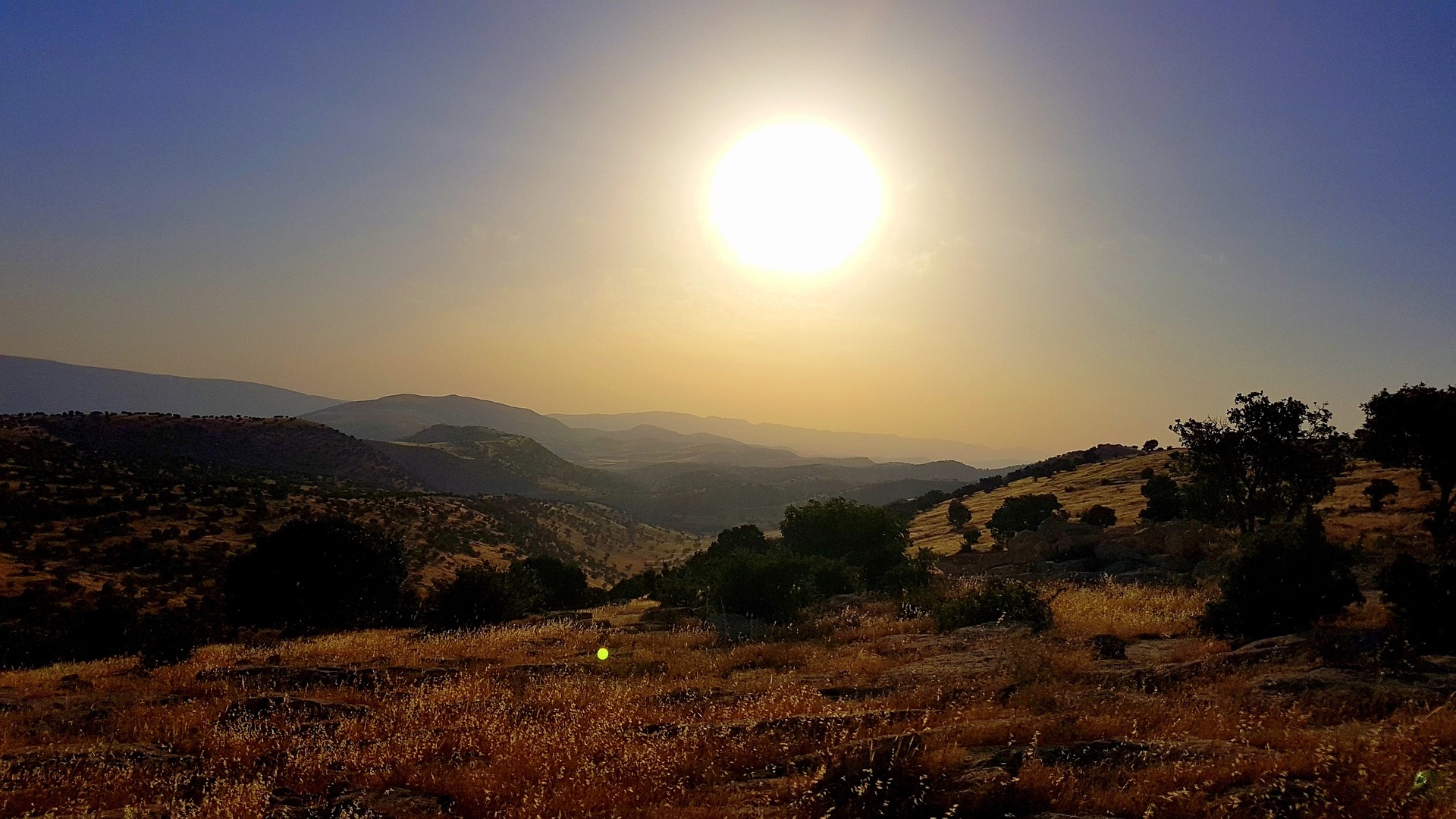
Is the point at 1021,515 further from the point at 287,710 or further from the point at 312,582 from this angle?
the point at 287,710

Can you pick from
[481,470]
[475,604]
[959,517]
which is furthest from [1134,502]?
[481,470]

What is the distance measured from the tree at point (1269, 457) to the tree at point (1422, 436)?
1.62 m

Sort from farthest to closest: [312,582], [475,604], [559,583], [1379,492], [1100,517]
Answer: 1. [1100,517]
2. [559,583]
3. [1379,492]
4. [312,582]
5. [475,604]

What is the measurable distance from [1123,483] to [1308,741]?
72.7 m

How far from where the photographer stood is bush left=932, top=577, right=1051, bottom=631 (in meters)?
17.2

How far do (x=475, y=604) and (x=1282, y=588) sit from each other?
2434 centimetres

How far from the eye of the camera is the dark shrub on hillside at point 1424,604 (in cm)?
1100

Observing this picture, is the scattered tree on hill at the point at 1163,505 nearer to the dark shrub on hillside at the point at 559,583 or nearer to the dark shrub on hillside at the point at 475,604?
the dark shrub on hillside at the point at 559,583

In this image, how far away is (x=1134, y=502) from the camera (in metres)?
56.8

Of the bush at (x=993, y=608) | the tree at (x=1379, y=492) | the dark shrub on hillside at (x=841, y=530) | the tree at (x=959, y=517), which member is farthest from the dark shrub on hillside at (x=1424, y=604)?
the tree at (x=959, y=517)

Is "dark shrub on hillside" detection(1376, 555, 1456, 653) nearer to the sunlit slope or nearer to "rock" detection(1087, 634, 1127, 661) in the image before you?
"rock" detection(1087, 634, 1127, 661)

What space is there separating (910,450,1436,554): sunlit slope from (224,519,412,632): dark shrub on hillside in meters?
40.0

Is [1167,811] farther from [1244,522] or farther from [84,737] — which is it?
[1244,522]

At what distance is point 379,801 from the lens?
691cm
